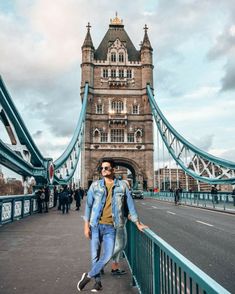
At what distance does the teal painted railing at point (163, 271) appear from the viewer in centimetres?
173

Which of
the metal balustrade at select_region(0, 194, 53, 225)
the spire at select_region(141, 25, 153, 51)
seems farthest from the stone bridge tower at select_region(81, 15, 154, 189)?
the metal balustrade at select_region(0, 194, 53, 225)

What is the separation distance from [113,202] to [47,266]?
84.6 inches

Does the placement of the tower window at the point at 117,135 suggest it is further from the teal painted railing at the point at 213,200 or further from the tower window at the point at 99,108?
the teal painted railing at the point at 213,200

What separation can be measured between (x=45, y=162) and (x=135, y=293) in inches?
569

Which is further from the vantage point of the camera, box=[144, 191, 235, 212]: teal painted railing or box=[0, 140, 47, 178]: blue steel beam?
box=[144, 191, 235, 212]: teal painted railing

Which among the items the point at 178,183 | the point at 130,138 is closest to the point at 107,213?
the point at 178,183

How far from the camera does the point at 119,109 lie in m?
50.2

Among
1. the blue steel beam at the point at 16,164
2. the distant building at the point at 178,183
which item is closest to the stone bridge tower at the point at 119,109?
the distant building at the point at 178,183

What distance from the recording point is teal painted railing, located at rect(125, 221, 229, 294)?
173cm

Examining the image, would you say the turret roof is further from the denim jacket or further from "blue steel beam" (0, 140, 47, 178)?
the denim jacket

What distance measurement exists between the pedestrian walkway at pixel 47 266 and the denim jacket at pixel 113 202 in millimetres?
927

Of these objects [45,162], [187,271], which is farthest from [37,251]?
[45,162]

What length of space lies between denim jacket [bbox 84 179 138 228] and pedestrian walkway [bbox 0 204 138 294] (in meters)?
0.93

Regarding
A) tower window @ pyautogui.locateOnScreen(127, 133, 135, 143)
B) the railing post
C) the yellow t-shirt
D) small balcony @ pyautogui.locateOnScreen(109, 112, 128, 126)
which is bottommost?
the railing post
